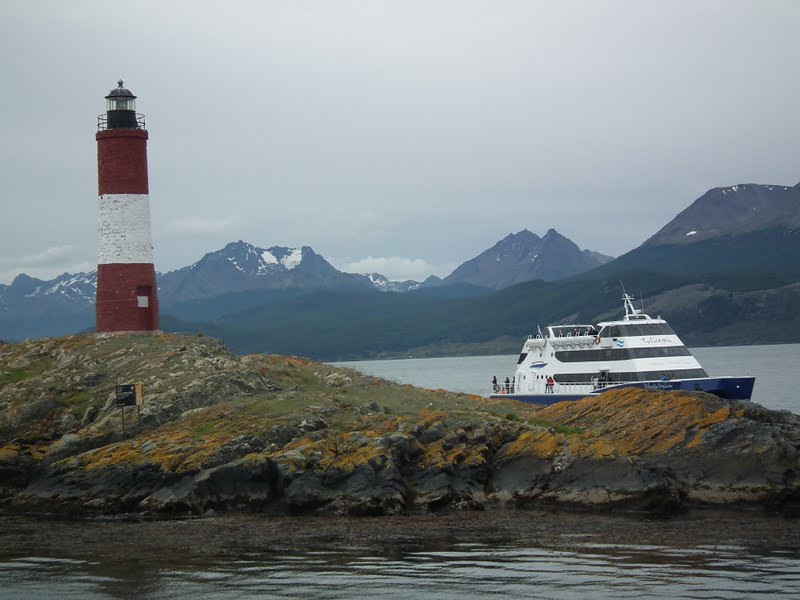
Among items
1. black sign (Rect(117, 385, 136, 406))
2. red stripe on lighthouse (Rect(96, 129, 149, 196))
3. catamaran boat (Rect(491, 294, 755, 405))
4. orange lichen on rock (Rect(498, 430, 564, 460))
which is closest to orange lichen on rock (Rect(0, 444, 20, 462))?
black sign (Rect(117, 385, 136, 406))

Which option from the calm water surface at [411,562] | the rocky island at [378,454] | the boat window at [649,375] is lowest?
the calm water surface at [411,562]

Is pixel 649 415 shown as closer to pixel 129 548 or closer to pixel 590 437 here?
pixel 590 437

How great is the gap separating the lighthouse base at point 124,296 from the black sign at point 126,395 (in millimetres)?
9621

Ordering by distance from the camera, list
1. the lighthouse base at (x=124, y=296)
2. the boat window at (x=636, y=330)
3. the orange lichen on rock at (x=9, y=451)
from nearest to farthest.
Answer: the orange lichen on rock at (x=9, y=451) < the lighthouse base at (x=124, y=296) < the boat window at (x=636, y=330)

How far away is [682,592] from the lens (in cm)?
1967

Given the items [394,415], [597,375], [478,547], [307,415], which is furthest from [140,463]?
[597,375]

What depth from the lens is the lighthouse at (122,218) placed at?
45281 mm

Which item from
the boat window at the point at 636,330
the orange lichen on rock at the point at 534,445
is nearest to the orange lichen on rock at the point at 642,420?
the orange lichen on rock at the point at 534,445

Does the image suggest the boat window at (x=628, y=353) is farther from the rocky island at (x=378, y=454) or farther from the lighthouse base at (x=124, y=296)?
the lighthouse base at (x=124, y=296)

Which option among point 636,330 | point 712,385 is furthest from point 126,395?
point 712,385

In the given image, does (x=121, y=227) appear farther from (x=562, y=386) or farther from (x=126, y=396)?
(x=562, y=386)

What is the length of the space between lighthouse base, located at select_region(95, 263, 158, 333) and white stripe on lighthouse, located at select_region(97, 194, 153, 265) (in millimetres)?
422

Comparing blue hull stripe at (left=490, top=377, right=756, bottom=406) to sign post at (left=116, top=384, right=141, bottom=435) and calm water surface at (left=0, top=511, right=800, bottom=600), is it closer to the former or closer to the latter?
sign post at (left=116, top=384, right=141, bottom=435)

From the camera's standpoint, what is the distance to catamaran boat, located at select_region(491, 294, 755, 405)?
2174 inches
